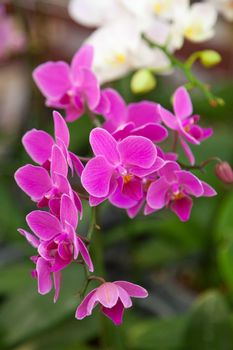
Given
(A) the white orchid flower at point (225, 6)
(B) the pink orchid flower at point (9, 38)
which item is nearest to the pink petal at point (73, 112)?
(A) the white orchid flower at point (225, 6)

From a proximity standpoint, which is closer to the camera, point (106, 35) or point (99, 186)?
point (99, 186)

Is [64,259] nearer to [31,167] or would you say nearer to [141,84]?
[31,167]

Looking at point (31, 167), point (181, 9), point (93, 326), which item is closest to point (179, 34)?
point (181, 9)

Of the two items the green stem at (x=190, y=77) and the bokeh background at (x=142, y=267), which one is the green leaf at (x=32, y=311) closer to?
the bokeh background at (x=142, y=267)

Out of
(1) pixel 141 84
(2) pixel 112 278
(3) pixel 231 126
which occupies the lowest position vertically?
(2) pixel 112 278

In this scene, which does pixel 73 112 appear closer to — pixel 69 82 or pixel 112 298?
pixel 69 82

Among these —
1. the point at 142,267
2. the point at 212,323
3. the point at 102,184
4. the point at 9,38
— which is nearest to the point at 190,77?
the point at 102,184

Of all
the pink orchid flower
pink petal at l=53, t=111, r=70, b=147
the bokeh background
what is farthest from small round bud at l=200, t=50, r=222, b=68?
the pink orchid flower
